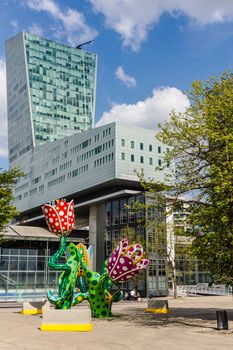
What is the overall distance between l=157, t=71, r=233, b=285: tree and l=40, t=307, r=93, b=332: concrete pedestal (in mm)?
5991

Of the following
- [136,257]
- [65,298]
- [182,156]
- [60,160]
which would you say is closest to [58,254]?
[65,298]

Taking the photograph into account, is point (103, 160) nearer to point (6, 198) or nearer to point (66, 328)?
point (6, 198)

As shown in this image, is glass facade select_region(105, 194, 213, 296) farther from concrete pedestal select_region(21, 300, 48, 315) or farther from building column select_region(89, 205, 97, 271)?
concrete pedestal select_region(21, 300, 48, 315)

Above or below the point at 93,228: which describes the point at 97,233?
below

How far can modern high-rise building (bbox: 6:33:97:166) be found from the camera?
11919cm

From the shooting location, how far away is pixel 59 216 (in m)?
20.1

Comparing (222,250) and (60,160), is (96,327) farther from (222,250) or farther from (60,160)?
(60,160)

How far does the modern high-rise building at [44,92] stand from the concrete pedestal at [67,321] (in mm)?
97344

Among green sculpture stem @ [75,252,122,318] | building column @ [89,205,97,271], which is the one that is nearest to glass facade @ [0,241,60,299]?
building column @ [89,205,97,271]

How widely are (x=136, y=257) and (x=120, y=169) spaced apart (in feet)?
159

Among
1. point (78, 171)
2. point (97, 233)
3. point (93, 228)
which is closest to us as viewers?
point (97, 233)

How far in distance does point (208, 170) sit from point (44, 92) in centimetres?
11049

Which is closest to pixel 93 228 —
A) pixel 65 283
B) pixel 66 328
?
pixel 65 283

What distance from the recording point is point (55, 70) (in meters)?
131
